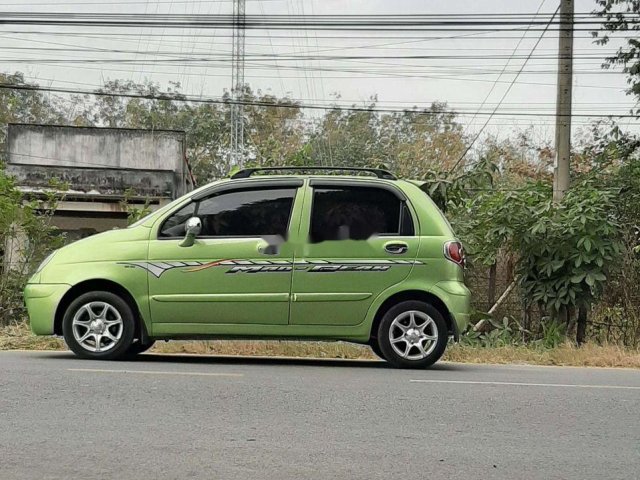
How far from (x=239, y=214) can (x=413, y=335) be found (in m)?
2.07

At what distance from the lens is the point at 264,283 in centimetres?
774

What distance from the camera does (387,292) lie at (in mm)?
7762

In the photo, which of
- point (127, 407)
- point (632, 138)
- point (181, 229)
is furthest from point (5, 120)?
point (127, 407)

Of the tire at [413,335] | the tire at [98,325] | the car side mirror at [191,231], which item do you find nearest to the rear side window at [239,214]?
the car side mirror at [191,231]

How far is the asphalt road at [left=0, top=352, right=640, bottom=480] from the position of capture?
432 centimetres

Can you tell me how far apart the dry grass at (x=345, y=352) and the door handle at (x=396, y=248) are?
1.76 metres

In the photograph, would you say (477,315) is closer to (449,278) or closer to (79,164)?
(449,278)

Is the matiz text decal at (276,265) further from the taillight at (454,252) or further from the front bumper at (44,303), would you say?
the front bumper at (44,303)

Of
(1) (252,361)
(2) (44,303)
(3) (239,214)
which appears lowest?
(1) (252,361)

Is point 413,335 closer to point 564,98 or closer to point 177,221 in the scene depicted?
point 177,221

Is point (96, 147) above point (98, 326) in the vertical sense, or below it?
above

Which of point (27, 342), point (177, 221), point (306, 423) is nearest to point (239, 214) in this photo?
point (177, 221)

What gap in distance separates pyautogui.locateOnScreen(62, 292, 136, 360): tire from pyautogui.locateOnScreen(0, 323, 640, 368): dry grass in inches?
55.1

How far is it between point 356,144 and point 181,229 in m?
26.6
